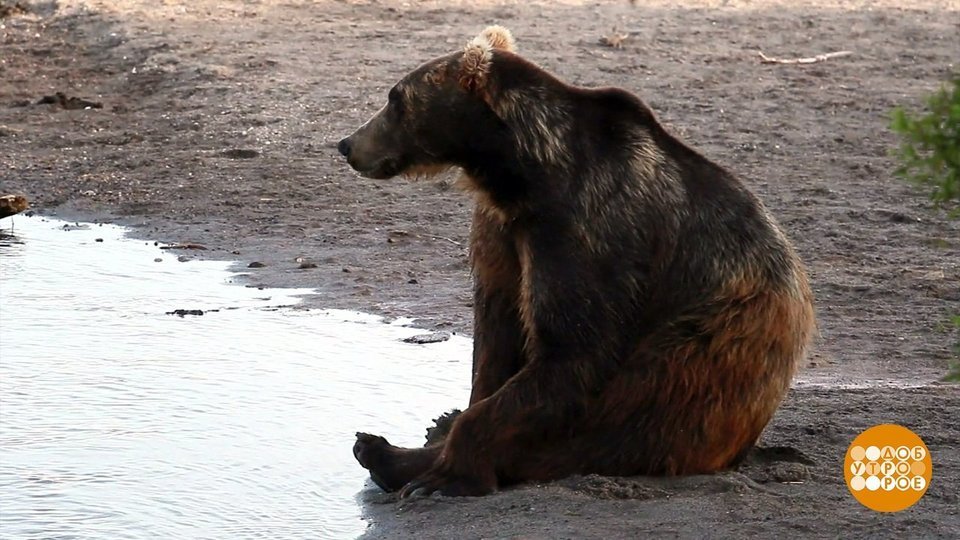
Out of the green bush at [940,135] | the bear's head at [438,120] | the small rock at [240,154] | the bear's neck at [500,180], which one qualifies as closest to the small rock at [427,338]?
the bear's head at [438,120]

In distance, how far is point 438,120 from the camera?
571 centimetres

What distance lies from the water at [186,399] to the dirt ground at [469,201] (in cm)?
32

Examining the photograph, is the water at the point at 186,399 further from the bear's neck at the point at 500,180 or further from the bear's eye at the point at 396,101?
the bear's eye at the point at 396,101

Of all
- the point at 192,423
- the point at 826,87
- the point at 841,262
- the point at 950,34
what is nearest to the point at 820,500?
the point at 192,423

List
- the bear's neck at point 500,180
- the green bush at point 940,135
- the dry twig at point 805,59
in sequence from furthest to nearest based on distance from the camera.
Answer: the dry twig at point 805,59, the bear's neck at point 500,180, the green bush at point 940,135

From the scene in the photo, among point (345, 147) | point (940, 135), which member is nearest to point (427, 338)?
point (345, 147)

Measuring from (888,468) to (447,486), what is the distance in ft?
4.52

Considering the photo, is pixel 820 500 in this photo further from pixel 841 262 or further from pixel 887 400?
pixel 841 262

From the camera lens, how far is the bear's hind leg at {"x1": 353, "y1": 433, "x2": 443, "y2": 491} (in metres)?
5.63

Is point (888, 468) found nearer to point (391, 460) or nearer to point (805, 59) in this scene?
point (391, 460)

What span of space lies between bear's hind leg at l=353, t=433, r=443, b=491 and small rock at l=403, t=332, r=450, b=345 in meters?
1.97

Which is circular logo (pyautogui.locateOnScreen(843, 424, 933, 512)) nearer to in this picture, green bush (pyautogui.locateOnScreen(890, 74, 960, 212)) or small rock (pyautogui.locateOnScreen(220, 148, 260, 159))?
green bush (pyautogui.locateOnScreen(890, 74, 960, 212))

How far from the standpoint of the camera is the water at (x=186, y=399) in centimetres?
561

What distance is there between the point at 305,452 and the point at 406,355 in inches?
54.0
